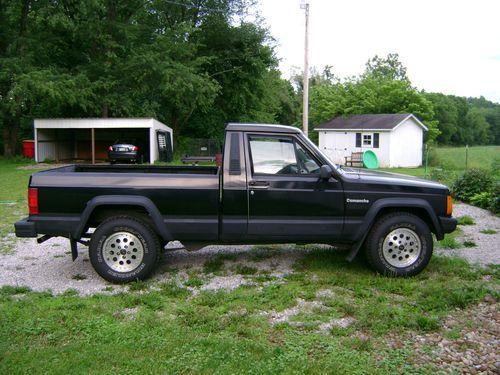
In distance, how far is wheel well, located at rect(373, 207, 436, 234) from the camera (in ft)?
20.2

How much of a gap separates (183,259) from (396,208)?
2.96m

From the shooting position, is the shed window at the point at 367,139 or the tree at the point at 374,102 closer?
the shed window at the point at 367,139

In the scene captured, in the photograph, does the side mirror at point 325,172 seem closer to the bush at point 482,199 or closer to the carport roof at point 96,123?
the bush at point 482,199

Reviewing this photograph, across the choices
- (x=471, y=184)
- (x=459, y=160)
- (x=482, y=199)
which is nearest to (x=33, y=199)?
(x=482, y=199)

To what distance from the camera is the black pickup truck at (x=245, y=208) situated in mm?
5895

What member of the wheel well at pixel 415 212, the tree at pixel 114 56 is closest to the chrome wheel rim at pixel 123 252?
the wheel well at pixel 415 212

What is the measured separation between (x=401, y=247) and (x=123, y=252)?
130 inches

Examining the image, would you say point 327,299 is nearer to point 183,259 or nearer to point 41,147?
point 183,259

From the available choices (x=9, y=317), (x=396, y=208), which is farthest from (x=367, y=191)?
(x=9, y=317)

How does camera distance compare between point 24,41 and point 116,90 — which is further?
point 116,90

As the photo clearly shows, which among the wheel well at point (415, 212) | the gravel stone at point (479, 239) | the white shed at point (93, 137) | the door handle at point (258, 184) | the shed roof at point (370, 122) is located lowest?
the gravel stone at point (479, 239)

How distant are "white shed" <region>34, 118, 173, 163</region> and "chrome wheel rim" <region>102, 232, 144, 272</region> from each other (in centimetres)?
2105

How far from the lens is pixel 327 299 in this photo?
534 centimetres

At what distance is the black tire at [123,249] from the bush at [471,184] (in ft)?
30.7
